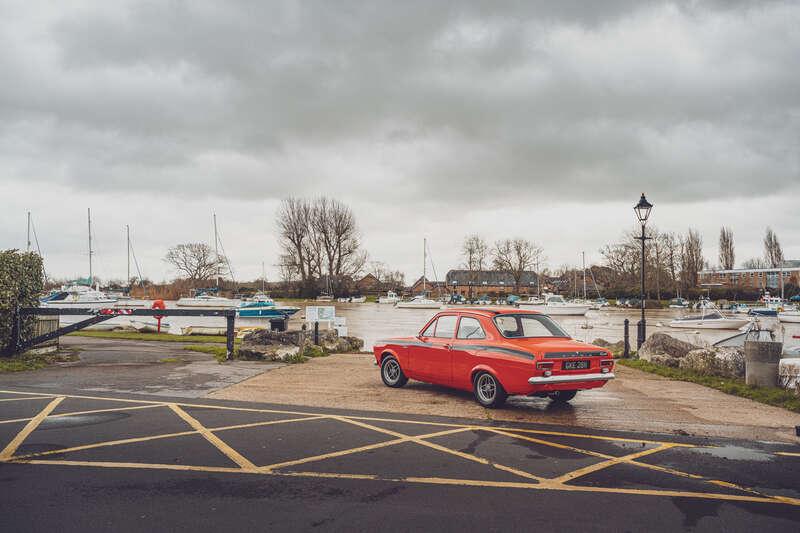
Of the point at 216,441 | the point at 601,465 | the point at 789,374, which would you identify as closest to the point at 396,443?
the point at 216,441

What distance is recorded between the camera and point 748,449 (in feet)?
23.2

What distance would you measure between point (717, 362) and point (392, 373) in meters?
7.45

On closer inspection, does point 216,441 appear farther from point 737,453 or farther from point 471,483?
point 737,453

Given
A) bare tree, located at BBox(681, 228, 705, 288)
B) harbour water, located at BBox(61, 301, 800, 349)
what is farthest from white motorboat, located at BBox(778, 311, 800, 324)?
bare tree, located at BBox(681, 228, 705, 288)

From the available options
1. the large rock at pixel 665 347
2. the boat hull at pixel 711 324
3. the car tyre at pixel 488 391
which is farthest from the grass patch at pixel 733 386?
the boat hull at pixel 711 324

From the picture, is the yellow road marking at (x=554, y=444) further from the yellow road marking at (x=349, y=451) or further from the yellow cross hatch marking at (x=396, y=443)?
the yellow road marking at (x=349, y=451)

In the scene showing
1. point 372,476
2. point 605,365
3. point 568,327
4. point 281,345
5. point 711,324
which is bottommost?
point 711,324

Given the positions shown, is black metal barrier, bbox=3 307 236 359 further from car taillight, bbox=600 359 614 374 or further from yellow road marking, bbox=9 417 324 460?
car taillight, bbox=600 359 614 374

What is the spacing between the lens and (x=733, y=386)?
11781mm

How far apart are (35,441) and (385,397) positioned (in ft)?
17.7

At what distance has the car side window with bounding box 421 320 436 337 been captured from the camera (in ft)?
35.4

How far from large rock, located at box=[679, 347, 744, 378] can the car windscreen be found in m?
5.44

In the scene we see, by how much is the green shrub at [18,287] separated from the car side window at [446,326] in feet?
36.9

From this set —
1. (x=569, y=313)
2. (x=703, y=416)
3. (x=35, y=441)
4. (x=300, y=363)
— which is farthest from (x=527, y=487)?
(x=569, y=313)
